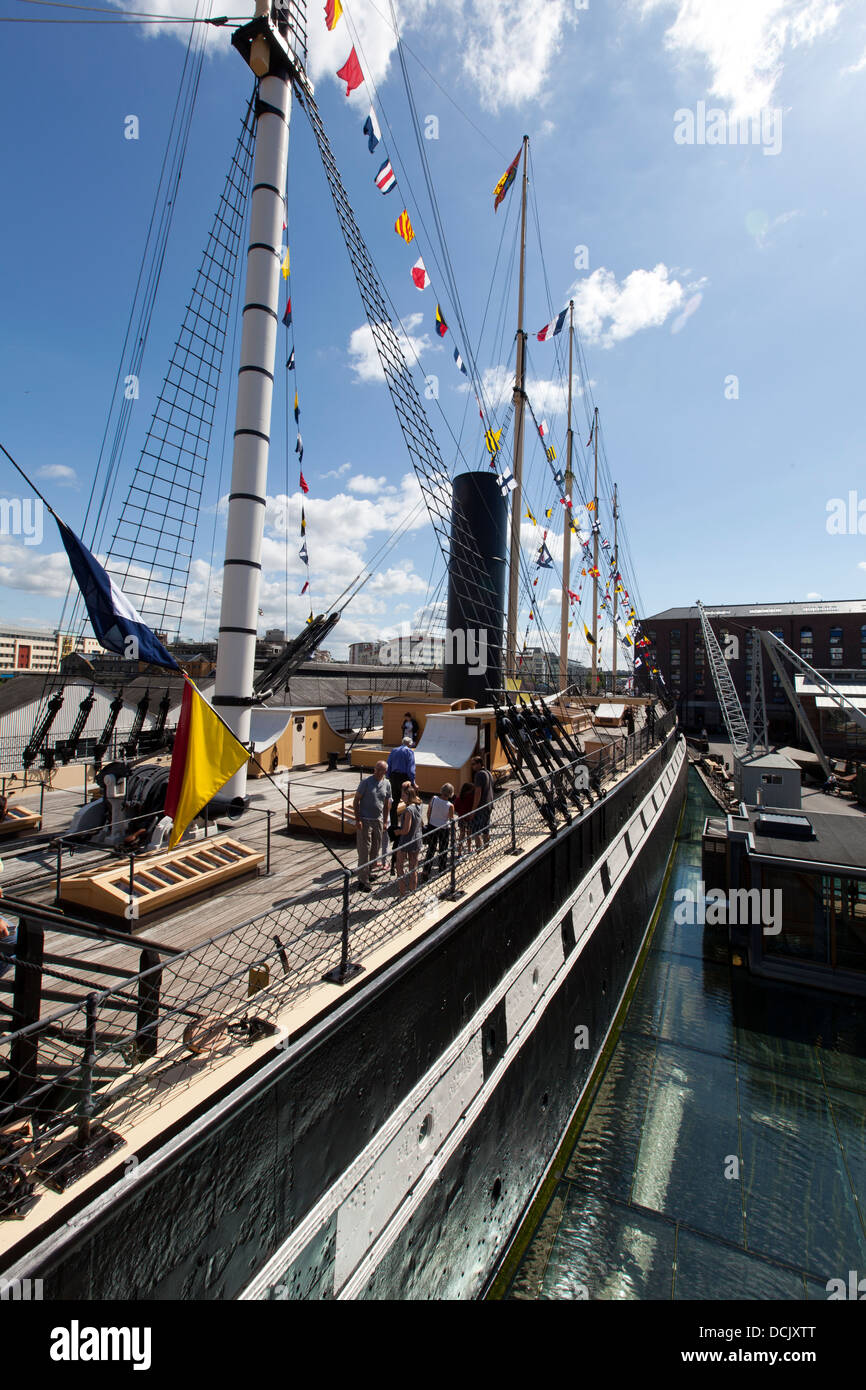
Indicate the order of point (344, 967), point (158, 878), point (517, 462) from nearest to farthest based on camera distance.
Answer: point (344, 967)
point (158, 878)
point (517, 462)

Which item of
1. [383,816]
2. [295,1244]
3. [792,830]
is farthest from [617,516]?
[295,1244]

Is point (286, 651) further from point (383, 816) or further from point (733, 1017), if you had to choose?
point (733, 1017)

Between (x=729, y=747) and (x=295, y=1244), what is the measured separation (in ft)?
168

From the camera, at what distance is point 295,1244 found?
314cm

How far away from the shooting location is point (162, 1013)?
329 cm

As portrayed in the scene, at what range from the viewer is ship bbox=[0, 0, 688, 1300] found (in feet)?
7.73

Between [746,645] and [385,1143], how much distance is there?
74.3 meters

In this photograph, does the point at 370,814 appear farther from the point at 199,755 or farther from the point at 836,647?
the point at 836,647

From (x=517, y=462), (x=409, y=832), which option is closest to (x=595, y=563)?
(x=517, y=462)

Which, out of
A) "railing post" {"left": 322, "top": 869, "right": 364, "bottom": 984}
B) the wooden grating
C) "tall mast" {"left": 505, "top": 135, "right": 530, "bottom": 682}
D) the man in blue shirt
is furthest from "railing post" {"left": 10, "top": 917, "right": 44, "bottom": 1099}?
"tall mast" {"left": 505, "top": 135, "right": 530, "bottom": 682}

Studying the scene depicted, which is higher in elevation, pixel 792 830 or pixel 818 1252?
pixel 792 830

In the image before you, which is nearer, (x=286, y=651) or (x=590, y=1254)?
(x=590, y=1254)

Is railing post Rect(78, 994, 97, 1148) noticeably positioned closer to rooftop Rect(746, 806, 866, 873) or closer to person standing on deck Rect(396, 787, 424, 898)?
person standing on deck Rect(396, 787, 424, 898)

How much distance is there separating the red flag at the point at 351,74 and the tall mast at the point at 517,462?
833cm
